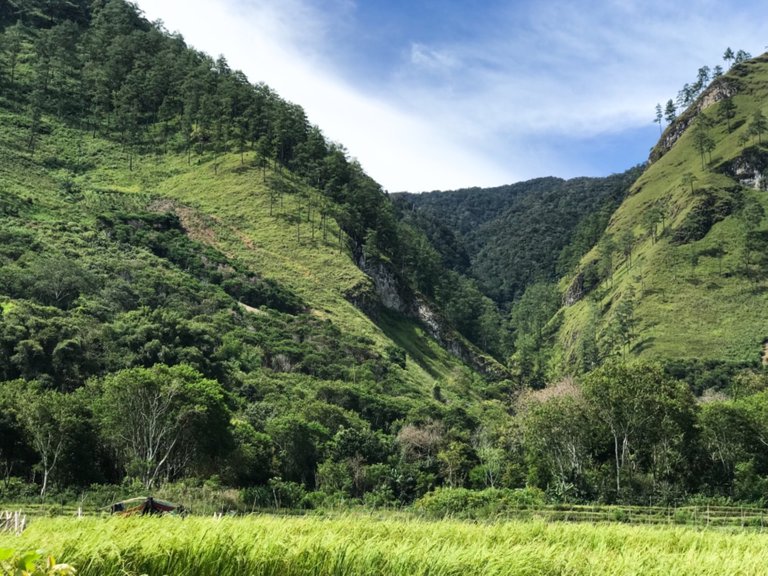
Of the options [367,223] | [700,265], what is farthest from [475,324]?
[700,265]

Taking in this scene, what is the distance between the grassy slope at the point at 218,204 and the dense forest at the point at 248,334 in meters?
0.50

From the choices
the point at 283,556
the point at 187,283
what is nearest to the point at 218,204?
the point at 187,283

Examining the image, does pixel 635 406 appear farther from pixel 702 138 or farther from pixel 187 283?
pixel 702 138

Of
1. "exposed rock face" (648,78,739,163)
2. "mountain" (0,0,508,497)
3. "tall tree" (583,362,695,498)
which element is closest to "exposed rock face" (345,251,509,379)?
"mountain" (0,0,508,497)

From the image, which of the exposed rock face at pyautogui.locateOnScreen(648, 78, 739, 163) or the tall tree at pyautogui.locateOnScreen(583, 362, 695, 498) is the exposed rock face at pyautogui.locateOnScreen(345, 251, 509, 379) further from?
the exposed rock face at pyautogui.locateOnScreen(648, 78, 739, 163)

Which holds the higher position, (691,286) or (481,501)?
(691,286)

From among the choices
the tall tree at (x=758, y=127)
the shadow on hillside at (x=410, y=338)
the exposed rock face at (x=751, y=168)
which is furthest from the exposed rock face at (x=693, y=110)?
the shadow on hillside at (x=410, y=338)

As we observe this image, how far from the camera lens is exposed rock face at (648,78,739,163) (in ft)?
551

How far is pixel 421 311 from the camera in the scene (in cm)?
11994

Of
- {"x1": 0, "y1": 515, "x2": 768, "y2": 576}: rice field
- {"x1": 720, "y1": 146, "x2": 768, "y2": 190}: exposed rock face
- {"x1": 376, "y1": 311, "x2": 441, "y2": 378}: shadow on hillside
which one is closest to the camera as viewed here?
{"x1": 0, "y1": 515, "x2": 768, "y2": 576}: rice field

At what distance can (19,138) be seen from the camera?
103938 mm

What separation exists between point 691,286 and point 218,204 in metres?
87.1

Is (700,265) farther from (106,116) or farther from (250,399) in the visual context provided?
(106,116)

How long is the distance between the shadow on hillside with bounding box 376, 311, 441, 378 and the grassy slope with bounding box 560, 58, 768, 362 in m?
33.4
